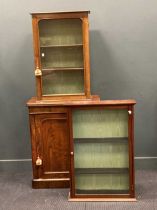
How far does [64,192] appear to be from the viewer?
2926 mm

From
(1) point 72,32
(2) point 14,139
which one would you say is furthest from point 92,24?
(2) point 14,139

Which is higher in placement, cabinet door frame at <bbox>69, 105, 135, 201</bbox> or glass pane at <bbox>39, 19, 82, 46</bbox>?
glass pane at <bbox>39, 19, 82, 46</bbox>

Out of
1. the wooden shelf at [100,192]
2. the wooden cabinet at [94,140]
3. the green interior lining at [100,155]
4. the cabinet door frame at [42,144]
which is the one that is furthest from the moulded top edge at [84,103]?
the wooden shelf at [100,192]

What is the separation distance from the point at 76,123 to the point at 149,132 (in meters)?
0.99

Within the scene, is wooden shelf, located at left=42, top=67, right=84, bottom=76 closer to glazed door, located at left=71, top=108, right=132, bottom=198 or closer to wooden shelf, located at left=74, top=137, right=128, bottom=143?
glazed door, located at left=71, top=108, right=132, bottom=198

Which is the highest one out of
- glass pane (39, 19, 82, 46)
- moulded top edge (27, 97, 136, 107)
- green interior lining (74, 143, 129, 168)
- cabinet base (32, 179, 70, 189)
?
glass pane (39, 19, 82, 46)

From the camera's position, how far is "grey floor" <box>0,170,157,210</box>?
265cm

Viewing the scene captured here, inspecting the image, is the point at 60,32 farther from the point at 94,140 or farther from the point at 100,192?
the point at 100,192

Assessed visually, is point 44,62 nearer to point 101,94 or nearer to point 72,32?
point 72,32

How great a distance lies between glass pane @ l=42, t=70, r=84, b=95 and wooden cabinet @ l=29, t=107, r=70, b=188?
22 cm

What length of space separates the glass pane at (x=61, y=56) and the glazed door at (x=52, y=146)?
0.27m

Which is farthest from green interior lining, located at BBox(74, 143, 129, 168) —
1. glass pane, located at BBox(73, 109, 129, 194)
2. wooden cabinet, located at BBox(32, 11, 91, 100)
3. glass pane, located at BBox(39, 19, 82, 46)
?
glass pane, located at BBox(39, 19, 82, 46)

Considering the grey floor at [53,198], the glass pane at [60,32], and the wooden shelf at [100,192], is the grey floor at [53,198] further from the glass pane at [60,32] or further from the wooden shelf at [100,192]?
the glass pane at [60,32]

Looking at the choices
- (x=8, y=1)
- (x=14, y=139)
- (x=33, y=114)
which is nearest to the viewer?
(x=33, y=114)
